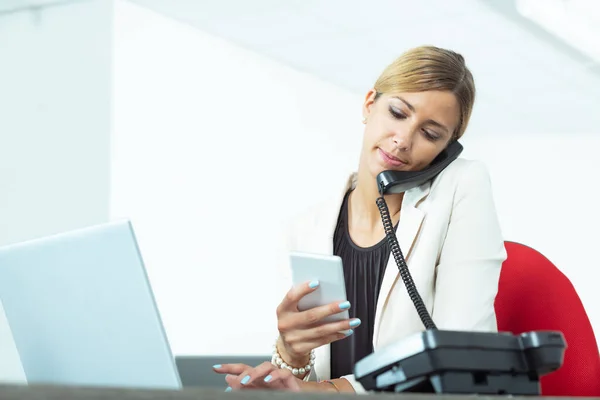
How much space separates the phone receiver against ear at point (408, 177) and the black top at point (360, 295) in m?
0.12

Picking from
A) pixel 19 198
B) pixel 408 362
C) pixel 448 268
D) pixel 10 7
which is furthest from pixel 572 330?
pixel 10 7

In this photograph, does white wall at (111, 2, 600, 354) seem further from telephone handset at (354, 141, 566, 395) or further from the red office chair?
telephone handset at (354, 141, 566, 395)

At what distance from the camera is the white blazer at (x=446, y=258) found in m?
1.44

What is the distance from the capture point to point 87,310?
924 mm

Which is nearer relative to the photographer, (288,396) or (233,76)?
(288,396)

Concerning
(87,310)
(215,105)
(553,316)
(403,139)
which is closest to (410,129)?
(403,139)

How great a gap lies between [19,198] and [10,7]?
1151 millimetres

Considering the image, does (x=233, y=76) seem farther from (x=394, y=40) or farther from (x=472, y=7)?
(x=472, y=7)

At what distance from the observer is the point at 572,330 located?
143 cm

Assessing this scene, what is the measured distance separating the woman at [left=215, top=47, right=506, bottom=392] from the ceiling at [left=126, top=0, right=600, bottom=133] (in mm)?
3256

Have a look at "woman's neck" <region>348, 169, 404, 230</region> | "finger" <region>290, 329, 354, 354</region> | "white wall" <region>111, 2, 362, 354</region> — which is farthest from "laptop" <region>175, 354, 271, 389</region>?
Answer: "finger" <region>290, 329, 354, 354</region>

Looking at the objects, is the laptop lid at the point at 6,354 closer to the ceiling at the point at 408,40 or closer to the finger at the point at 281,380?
the ceiling at the point at 408,40

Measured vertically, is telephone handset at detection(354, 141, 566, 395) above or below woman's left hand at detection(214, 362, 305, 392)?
above

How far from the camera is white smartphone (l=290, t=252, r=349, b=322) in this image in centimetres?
117
